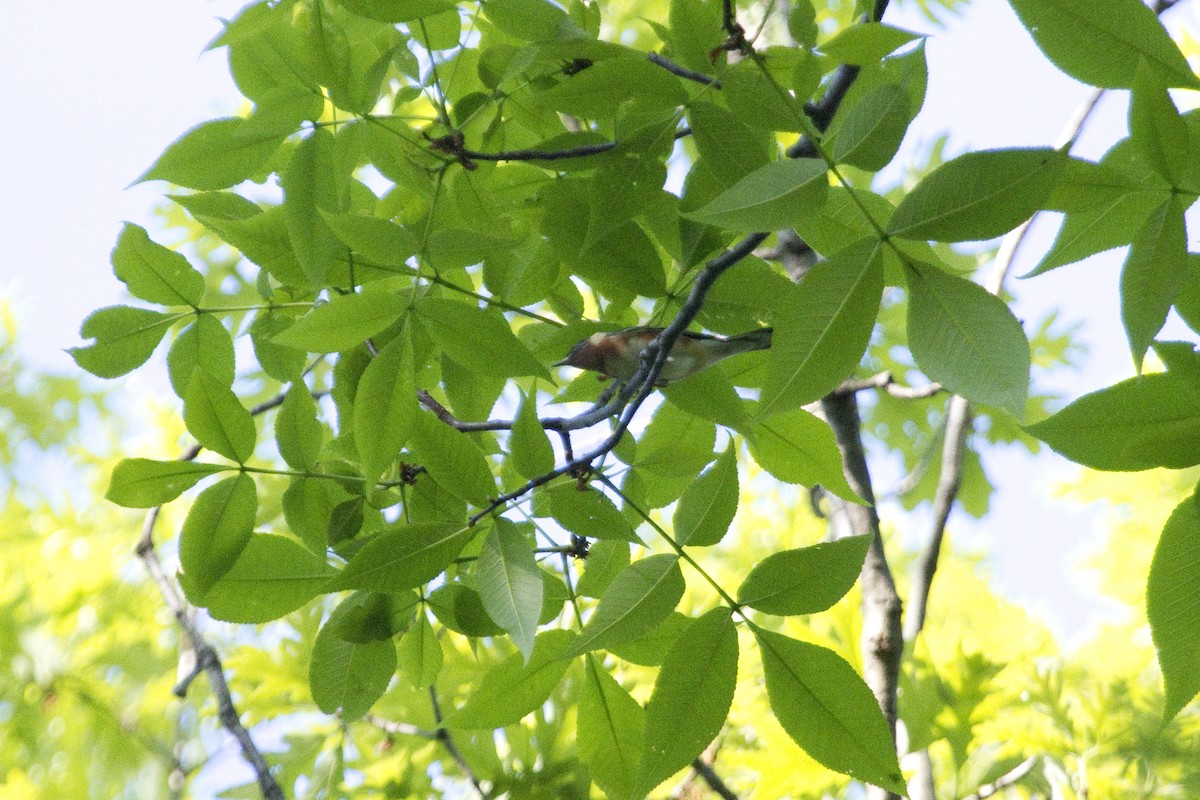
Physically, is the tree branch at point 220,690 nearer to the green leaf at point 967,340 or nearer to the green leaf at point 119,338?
the green leaf at point 119,338

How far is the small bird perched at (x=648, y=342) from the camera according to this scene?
2.58 ft

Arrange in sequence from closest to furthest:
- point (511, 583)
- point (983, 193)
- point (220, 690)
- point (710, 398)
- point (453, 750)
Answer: point (983, 193)
point (511, 583)
point (710, 398)
point (220, 690)
point (453, 750)

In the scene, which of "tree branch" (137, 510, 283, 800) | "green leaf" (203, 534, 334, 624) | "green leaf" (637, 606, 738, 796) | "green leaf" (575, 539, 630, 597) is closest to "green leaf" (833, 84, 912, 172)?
"green leaf" (637, 606, 738, 796)

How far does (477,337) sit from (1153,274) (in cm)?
43

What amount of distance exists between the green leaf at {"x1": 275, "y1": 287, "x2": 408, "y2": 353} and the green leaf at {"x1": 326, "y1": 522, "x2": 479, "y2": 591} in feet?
0.46

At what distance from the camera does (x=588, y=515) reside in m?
0.73

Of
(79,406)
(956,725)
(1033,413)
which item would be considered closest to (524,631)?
(956,725)

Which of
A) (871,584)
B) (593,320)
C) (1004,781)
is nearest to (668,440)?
(593,320)

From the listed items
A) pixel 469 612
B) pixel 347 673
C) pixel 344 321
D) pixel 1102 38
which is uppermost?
pixel 1102 38

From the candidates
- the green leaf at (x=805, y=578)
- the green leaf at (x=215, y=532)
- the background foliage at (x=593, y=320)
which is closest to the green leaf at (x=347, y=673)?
the background foliage at (x=593, y=320)

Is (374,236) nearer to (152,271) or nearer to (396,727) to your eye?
(152,271)

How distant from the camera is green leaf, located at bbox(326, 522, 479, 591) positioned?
69cm

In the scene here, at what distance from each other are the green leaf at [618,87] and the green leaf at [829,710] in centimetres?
38

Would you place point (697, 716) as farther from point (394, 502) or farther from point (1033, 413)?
point (1033, 413)
